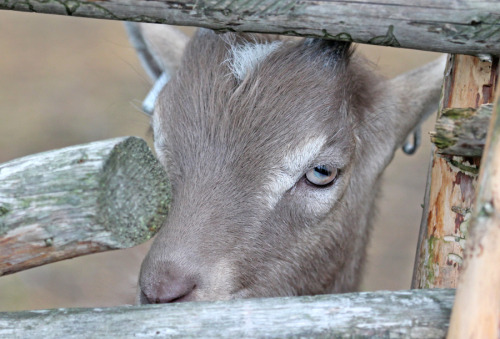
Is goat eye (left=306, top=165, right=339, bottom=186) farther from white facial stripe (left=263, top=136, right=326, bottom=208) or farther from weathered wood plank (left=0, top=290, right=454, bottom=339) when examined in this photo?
weathered wood plank (left=0, top=290, right=454, bottom=339)

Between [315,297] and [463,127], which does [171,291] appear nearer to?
[315,297]

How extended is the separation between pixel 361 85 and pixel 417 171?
4693 mm

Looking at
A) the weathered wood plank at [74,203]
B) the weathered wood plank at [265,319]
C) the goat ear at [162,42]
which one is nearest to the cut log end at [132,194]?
the weathered wood plank at [74,203]

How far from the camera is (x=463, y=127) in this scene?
1.85 meters

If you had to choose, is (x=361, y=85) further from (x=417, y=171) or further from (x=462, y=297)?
(x=417, y=171)

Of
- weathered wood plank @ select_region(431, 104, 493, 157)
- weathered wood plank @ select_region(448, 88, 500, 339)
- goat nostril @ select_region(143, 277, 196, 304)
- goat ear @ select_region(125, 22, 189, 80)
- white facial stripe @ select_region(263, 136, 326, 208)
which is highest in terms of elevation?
goat ear @ select_region(125, 22, 189, 80)

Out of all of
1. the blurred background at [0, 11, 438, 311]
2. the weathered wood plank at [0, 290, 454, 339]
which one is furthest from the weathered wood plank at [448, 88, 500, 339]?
the blurred background at [0, 11, 438, 311]

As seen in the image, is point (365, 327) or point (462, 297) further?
point (365, 327)

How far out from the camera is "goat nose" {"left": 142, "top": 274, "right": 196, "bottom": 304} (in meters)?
2.15

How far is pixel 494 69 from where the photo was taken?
2.13 metres

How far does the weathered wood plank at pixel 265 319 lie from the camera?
5.50 feet

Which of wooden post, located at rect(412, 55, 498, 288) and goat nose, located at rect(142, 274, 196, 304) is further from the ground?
wooden post, located at rect(412, 55, 498, 288)

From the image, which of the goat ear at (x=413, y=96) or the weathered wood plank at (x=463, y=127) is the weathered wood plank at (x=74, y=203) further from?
the goat ear at (x=413, y=96)

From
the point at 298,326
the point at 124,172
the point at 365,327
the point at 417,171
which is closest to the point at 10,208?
the point at 124,172
